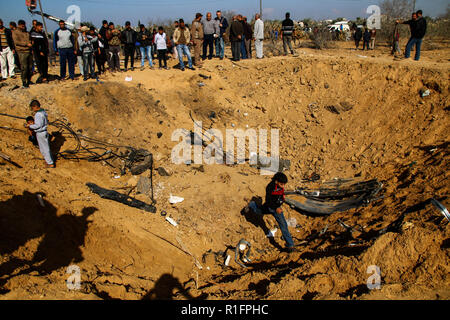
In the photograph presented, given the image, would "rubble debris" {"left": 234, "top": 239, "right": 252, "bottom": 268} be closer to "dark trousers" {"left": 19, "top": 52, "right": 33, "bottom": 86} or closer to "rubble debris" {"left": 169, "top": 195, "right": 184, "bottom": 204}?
"rubble debris" {"left": 169, "top": 195, "right": 184, "bottom": 204}

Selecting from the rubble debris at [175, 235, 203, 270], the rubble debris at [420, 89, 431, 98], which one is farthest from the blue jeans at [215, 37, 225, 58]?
the rubble debris at [175, 235, 203, 270]

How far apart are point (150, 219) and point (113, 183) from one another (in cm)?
150

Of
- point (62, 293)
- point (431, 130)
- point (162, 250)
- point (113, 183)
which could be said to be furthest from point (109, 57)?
Result: point (431, 130)

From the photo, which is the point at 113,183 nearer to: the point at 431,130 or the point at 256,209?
the point at 256,209

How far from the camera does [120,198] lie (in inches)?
216

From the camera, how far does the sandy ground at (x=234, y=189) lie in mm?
3633

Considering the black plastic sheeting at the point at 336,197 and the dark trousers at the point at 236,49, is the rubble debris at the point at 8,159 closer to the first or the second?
the black plastic sheeting at the point at 336,197

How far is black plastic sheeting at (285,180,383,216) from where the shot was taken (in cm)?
564

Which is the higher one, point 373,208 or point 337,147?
point 337,147

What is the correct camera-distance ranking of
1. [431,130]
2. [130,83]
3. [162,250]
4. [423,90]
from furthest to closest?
1. [130,83]
2. [423,90]
3. [431,130]
4. [162,250]

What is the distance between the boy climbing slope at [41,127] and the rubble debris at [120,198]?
1012mm

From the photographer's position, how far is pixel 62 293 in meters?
3.21

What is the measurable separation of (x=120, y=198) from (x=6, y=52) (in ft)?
22.4

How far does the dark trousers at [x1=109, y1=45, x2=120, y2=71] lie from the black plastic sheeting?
771cm
